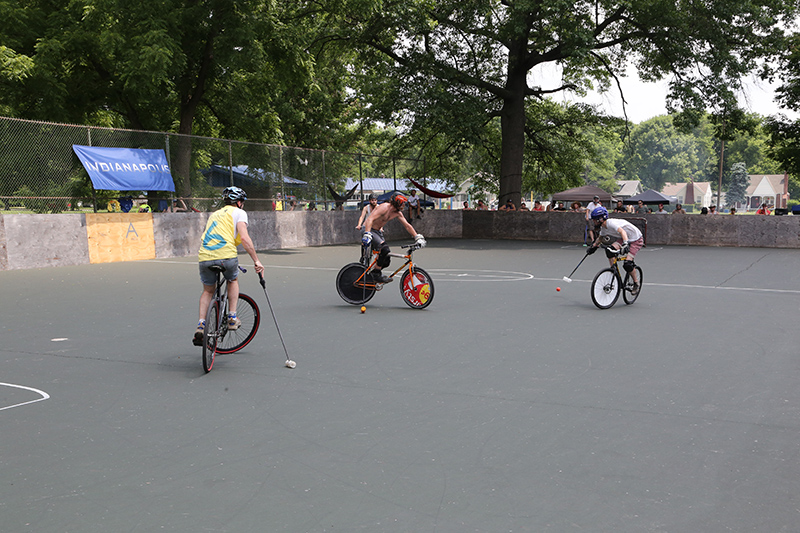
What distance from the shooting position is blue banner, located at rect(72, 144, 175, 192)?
18438mm

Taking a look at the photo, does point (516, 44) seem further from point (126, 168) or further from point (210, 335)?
point (210, 335)

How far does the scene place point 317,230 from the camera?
89.5 feet

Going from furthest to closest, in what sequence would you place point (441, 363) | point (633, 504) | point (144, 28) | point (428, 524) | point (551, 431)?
point (144, 28) < point (441, 363) < point (551, 431) < point (633, 504) < point (428, 524)

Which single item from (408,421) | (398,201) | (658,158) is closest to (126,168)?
(398,201)

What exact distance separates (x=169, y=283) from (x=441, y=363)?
28.3 ft

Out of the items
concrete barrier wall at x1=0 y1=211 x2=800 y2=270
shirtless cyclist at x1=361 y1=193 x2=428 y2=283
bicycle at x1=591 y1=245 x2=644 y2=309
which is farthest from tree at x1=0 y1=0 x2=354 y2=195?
bicycle at x1=591 y1=245 x2=644 y2=309

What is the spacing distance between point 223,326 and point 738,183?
145 m

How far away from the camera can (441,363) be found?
733 cm

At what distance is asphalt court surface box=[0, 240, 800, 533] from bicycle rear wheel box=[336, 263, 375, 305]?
0.34 metres

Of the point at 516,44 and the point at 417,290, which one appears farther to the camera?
the point at 516,44

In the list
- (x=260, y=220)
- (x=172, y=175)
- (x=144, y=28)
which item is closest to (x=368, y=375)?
(x=172, y=175)

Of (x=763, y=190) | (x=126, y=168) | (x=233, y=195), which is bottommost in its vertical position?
(x=233, y=195)

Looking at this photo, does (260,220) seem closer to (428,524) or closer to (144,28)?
(144,28)

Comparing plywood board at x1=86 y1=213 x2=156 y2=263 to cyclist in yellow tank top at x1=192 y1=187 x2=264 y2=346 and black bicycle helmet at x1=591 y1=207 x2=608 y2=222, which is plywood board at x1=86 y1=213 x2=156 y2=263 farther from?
black bicycle helmet at x1=591 y1=207 x2=608 y2=222
